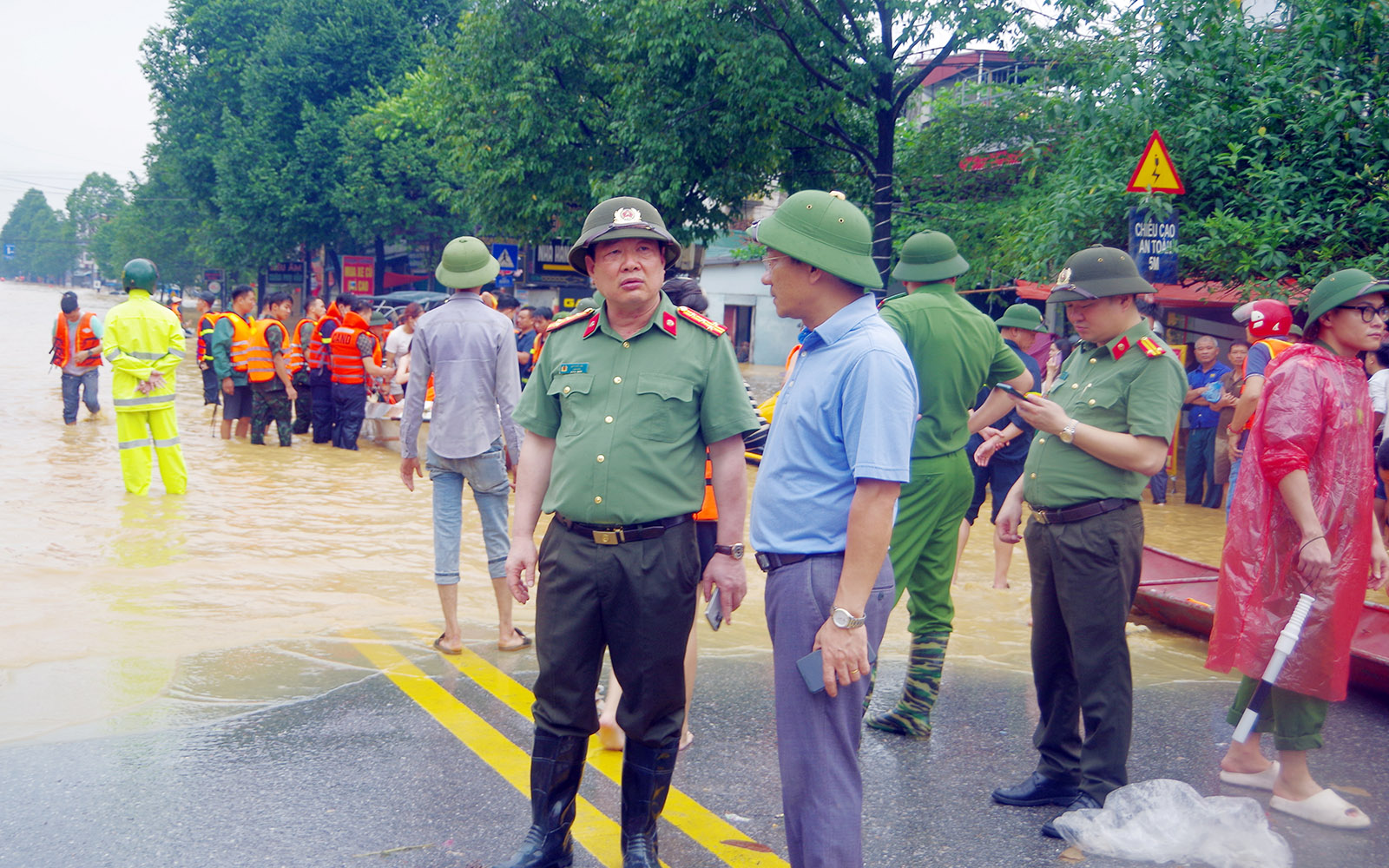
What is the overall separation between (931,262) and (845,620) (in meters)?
2.54

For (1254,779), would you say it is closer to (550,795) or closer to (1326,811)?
(1326,811)

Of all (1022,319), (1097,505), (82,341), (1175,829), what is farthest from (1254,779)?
(82,341)

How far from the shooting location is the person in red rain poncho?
4070 millimetres

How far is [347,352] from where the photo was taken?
45.3 feet

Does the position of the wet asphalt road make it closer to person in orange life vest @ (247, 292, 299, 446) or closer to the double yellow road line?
the double yellow road line

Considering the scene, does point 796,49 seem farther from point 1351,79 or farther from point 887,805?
point 887,805

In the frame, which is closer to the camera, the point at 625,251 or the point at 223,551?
the point at 625,251

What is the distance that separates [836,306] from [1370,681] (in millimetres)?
4046

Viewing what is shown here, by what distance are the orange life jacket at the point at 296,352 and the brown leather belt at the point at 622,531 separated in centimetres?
1142

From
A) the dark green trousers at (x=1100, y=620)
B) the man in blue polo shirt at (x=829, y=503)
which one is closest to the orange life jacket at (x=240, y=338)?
the dark green trousers at (x=1100, y=620)

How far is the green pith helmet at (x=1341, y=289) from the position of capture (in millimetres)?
4027

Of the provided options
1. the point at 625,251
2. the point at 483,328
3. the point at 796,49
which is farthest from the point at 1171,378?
the point at 796,49

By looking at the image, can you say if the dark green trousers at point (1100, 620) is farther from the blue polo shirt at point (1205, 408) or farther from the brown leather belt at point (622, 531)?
the blue polo shirt at point (1205, 408)

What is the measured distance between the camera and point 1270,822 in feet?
13.2
